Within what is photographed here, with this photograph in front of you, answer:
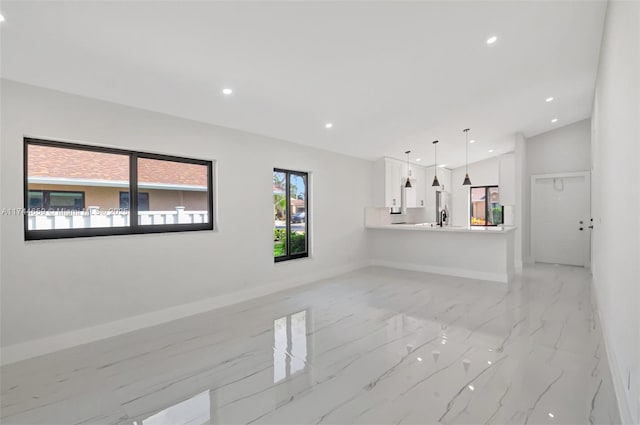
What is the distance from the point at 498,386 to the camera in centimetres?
225

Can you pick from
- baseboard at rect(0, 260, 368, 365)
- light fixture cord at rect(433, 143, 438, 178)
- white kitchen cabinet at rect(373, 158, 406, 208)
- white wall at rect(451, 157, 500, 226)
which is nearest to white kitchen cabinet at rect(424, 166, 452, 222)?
light fixture cord at rect(433, 143, 438, 178)

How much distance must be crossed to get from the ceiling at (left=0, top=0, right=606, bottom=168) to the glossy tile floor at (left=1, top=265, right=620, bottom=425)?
99.9 inches

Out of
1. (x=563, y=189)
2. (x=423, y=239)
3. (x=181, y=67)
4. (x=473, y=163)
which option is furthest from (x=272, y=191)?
(x=473, y=163)

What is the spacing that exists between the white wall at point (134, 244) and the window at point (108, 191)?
133mm

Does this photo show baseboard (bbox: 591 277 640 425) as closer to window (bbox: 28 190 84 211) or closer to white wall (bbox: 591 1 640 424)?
white wall (bbox: 591 1 640 424)

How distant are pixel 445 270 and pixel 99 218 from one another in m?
5.70

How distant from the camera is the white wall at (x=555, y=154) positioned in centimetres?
685

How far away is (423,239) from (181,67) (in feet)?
17.5

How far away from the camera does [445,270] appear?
616 centimetres

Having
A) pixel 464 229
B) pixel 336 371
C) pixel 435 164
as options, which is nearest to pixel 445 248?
pixel 464 229

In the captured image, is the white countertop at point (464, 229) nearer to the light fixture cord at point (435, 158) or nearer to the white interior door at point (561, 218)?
the light fixture cord at point (435, 158)

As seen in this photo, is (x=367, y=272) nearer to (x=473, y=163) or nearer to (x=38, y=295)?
(x=38, y=295)

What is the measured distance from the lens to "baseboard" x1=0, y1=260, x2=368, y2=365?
2754mm

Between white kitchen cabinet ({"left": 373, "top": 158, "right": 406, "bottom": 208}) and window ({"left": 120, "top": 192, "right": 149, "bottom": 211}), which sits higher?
white kitchen cabinet ({"left": 373, "top": 158, "right": 406, "bottom": 208})
